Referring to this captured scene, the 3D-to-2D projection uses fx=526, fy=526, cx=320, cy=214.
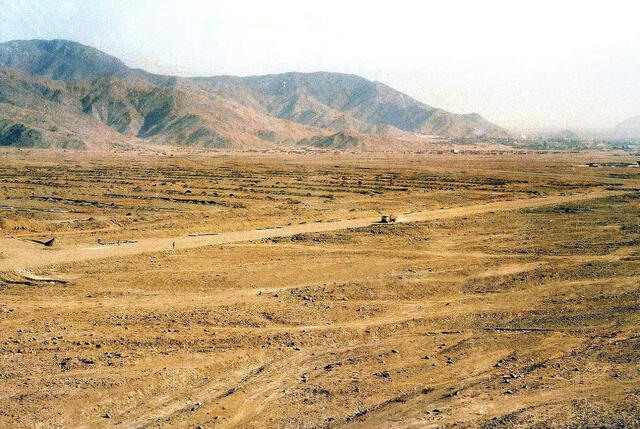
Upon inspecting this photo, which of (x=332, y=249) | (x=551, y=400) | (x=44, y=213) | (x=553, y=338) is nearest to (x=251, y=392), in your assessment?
(x=551, y=400)

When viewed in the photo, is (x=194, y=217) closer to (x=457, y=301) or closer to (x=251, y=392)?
(x=457, y=301)

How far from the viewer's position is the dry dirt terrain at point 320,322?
11570 mm

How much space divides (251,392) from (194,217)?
2492 cm

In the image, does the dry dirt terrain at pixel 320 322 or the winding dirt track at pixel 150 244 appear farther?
the winding dirt track at pixel 150 244

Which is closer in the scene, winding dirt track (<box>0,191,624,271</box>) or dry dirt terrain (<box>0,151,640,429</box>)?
dry dirt terrain (<box>0,151,640,429</box>)

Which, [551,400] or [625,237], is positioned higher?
[625,237]

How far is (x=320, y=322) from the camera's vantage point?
16375mm

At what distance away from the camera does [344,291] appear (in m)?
19.5

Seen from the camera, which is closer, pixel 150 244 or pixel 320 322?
pixel 320 322

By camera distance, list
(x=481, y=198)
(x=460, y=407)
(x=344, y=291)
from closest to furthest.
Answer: (x=460, y=407) → (x=344, y=291) → (x=481, y=198)

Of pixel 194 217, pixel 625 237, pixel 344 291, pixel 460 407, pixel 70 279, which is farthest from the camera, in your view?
pixel 194 217

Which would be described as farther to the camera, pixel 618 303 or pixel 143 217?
pixel 143 217

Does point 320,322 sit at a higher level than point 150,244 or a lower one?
lower

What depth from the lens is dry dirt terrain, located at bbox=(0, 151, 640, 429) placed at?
1157 cm
